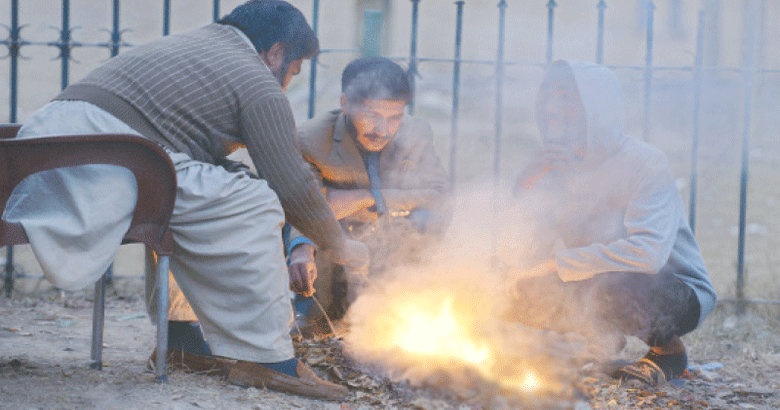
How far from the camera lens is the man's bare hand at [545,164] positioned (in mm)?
4195

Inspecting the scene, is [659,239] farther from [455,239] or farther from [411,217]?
[455,239]

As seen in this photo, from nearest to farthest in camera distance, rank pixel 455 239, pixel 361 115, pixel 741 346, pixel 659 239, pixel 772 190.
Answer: pixel 659 239 → pixel 361 115 → pixel 741 346 → pixel 455 239 → pixel 772 190

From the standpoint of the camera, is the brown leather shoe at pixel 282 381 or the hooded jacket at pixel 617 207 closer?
the brown leather shoe at pixel 282 381

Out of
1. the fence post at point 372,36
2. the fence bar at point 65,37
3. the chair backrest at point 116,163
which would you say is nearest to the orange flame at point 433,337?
the chair backrest at point 116,163

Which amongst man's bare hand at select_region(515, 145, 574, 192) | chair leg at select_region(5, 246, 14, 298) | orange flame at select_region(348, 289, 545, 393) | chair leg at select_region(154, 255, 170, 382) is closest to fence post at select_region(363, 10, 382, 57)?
man's bare hand at select_region(515, 145, 574, 192)

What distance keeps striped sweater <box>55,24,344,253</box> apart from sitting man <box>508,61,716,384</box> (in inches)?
63.6

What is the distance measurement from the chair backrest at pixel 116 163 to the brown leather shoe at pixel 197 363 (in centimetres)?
73

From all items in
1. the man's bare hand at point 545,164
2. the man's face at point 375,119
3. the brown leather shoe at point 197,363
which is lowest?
the brown leather shoe at point 197,363

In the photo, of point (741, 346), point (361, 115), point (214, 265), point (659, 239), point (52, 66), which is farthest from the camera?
point (52, 66)

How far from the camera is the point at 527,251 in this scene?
4.61 m

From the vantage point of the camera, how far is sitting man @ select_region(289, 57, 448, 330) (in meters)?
4.42

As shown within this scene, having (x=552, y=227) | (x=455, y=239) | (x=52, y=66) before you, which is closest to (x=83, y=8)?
(x=52, y=66)

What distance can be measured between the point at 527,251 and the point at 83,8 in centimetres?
1646

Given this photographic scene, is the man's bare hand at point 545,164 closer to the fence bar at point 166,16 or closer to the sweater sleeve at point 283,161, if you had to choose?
the sweater sleeve at point 283,161
